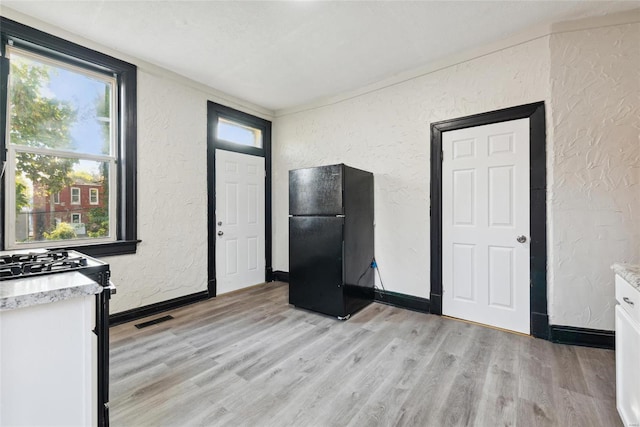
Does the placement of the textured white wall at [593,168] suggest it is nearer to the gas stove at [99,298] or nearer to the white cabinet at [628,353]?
the white cabinet at [628,353]

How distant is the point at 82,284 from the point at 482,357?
2.56 metres

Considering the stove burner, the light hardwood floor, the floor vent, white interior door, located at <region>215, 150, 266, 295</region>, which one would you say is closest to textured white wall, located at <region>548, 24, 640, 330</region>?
the light hardwood floor

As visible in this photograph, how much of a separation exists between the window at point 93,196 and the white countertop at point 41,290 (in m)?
1.99

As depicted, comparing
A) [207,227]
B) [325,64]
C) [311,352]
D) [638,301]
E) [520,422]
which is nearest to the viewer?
[638,301]

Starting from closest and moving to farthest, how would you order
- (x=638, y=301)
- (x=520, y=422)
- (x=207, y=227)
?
(x=638, y=301) → (x=520, y=422) → (x=207, y=227)

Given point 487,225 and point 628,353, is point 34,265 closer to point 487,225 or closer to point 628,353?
point 628,353

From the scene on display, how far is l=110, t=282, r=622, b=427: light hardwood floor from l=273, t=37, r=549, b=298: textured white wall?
2.61ft

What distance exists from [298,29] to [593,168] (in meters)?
2.71

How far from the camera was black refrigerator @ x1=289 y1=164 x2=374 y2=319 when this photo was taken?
2902 millimetres

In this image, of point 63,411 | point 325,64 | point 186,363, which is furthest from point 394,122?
point 63,411

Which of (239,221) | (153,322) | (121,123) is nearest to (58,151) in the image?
(121,123)

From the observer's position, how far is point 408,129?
3186 mm

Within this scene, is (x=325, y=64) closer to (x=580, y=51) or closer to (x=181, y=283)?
(x=580, y=51)

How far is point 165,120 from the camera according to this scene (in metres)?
3.13
